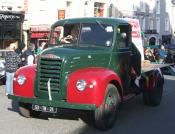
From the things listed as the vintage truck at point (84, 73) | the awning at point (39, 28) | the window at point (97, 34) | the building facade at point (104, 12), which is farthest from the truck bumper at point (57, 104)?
the awning at point (39, 28)

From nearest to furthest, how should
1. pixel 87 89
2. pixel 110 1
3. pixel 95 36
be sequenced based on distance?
pixel 87 89
pixel 95 36
pixel 110 1

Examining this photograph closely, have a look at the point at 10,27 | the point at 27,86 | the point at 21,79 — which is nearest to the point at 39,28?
the point at 10,27

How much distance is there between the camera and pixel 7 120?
9.77 m

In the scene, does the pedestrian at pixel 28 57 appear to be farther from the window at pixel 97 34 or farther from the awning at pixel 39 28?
the awning at pixel 39 28

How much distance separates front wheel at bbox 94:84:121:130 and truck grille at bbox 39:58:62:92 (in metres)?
0.90

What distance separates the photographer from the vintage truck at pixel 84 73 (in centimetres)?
865

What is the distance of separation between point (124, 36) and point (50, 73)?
212 centimetres

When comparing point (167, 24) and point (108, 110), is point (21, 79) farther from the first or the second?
point (167, 24)

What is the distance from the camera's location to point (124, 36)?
33.6 ft

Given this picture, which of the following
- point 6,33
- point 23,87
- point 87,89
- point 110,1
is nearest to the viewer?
point 87,89

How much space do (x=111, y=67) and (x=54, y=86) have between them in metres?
1.38

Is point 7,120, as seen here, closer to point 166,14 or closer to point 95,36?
point 95,36

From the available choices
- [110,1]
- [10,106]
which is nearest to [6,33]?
[110,1]

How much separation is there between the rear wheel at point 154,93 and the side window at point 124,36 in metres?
1.69
